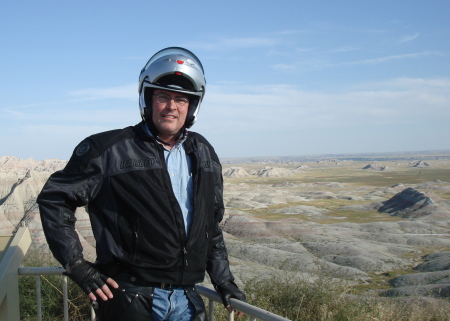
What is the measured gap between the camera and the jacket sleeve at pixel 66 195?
8.44ft

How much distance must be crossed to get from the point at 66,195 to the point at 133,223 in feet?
1.39

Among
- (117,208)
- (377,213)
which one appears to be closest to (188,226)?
(117,208)

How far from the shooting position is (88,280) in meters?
2.59

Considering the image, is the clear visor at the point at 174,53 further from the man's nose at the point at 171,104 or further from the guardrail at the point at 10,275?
the guardrail at the point at 10,275

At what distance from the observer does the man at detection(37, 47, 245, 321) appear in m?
2.59

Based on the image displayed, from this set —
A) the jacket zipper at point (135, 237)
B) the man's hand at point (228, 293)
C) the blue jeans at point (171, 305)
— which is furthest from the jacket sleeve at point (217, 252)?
the jacket zipper at point (135, 237)

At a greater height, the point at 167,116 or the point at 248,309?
the point at 167,116

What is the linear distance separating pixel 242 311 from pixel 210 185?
0.86 meters

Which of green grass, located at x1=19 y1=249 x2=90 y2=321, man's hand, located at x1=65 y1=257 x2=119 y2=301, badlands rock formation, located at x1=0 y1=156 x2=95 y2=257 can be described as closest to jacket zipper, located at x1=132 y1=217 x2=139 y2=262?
man's hand, located at x1=65 y1=257 x2=119 y2=301

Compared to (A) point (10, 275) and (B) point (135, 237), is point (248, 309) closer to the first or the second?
(B) point (135, 237)

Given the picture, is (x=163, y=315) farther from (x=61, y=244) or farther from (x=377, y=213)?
(x=377, y=213)

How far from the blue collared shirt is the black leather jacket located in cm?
6

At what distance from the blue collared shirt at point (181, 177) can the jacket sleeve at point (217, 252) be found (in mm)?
268

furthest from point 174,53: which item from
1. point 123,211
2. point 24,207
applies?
point 24,207
